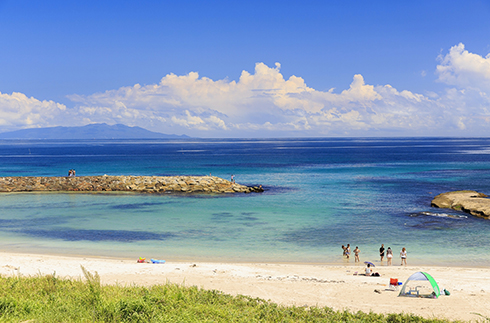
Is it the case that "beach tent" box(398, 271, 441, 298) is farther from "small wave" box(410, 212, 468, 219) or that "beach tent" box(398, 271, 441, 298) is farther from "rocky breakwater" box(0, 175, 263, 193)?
"rocky breakwater" box(0, 175, 263, 193)

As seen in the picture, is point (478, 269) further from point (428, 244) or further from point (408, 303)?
point (408, 303)

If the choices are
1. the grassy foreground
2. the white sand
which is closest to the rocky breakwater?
the white sand

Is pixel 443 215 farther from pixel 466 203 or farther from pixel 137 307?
pixel 137 307

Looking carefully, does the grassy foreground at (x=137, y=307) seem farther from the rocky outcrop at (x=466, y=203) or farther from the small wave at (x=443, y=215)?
the rocky outcrop at (x=466, y=203)

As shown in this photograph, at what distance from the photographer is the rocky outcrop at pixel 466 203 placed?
3642 cm

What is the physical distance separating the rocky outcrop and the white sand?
688 inches

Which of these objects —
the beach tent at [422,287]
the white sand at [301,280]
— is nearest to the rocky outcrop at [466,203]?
the white sand at [301,280]

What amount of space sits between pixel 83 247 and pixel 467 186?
50622 mm

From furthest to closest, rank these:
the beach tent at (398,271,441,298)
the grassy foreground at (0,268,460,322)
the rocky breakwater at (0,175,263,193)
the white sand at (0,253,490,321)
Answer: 1. the rocky breakwater at (0,175,263,193)
2. the beach tent at (398,271,441,298)
3. the white sand at (0,253,490,321)
4. the grassy foreground at (0,268,460,322)

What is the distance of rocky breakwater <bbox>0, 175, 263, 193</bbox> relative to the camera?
2148 inches

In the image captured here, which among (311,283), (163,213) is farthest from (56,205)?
(311,283)

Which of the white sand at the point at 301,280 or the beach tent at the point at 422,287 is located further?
the beach tent at the point at 422,287

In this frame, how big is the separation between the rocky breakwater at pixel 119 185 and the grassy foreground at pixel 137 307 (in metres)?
39.2

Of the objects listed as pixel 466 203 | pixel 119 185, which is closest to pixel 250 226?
pixel 466 203
